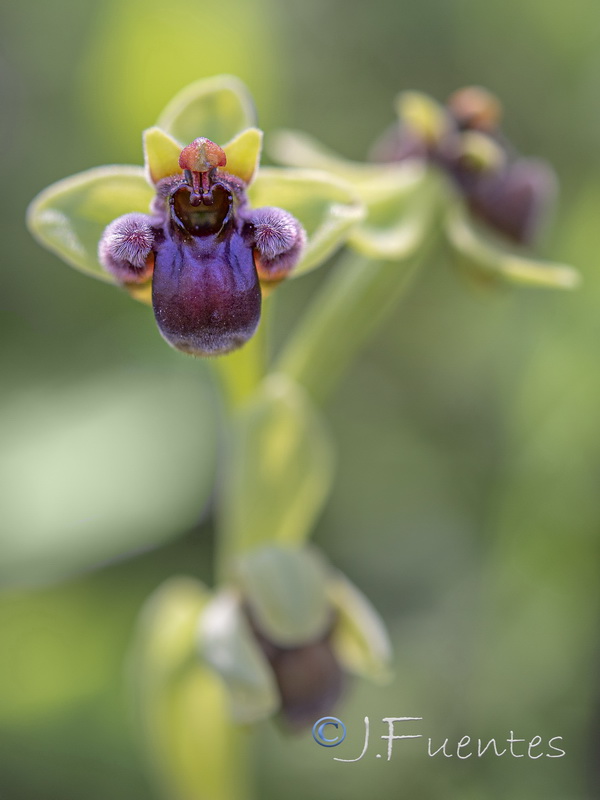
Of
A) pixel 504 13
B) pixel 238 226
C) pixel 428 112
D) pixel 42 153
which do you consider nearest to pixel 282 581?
pixel 238 226

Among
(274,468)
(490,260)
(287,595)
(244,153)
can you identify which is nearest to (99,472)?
(274,468)

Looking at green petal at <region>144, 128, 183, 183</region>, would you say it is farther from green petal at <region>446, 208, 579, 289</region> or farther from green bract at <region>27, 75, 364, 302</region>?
green petal at <region>446, 208, 579, 289</region>

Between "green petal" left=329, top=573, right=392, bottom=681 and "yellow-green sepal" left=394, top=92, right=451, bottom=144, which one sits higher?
"yellow-green sepal" left=394, top=92, right=451, bottom=144

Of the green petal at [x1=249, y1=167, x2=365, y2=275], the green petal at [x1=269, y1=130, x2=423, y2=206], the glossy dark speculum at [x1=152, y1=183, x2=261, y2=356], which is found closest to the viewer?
the glossy dark speculum at [x1=152, y1=183, x2=261, y2=356]

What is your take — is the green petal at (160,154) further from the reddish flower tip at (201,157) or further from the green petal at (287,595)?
the green petal at (287,595)

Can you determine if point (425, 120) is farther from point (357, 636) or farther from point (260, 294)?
point (357, 636)

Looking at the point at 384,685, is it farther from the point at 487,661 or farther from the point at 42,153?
the point at 42,153

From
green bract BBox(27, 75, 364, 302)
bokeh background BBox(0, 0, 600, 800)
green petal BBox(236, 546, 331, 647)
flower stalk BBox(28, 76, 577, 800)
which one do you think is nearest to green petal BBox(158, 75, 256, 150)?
flower stalk BBox(28, 76, 577, 800)
